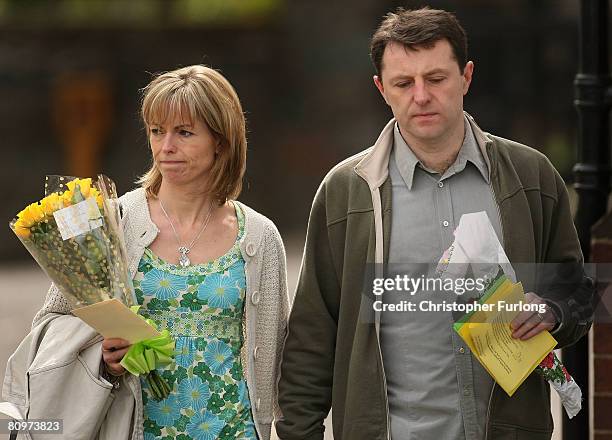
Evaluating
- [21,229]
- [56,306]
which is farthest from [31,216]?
[56,306]

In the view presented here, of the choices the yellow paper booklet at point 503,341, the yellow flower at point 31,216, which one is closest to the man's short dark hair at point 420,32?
the yellow paper booklet at point 503,341

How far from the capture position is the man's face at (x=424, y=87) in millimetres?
4047

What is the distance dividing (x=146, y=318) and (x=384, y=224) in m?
0.79

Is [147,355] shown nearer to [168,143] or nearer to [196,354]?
[196,354]

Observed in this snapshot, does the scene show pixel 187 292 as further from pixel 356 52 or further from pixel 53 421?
pixel 356 52

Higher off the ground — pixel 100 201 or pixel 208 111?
pixel 208 111

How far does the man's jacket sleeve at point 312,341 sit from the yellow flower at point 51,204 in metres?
0.78

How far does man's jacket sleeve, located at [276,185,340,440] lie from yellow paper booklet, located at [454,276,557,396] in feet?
1.75

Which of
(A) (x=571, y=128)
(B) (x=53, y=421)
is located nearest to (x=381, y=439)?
(B) (x=53, y=421)

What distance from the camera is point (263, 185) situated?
593 inches

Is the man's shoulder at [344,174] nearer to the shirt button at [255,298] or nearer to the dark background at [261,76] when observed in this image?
the shirt button at [255,298]

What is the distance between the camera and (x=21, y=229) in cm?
395

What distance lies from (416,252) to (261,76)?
37.0 feet

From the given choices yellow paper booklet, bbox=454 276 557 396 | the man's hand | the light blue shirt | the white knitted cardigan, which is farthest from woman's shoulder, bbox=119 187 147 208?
the man's hand
